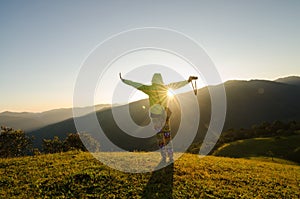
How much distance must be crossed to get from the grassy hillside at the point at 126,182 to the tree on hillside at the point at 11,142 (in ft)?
268

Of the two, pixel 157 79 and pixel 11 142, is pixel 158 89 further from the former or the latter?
pixel 11 142

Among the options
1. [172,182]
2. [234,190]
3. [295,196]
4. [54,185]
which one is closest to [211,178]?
[234,190]

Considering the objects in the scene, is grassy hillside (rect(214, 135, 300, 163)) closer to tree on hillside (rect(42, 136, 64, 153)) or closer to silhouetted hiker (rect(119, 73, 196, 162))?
silhouetted hiker (rect(119, 73, 196, 162))

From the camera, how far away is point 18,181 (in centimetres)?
1230

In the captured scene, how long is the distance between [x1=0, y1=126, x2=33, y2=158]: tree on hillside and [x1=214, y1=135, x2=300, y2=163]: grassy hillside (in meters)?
68.6

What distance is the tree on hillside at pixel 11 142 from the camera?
86062mm

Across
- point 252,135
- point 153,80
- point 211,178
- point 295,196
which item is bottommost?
point 252,135

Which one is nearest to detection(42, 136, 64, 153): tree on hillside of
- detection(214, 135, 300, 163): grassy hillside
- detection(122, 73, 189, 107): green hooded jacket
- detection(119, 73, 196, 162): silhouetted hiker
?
detection(214, 135, 300, 163): grassy hillside

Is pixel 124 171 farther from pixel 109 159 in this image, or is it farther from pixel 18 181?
pixel 18 181

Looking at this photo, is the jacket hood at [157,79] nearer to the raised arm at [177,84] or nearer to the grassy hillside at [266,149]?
the raised arm at [177,84]

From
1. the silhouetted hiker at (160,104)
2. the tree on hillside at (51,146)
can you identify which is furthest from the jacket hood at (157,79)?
the tree on hillside at (51,146)

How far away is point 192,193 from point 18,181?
27.7 ft

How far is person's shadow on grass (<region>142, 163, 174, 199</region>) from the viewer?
427 inches

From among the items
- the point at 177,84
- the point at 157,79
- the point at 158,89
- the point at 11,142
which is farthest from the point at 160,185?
the point at 11,142
